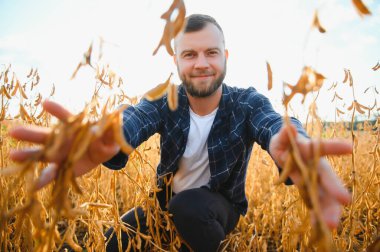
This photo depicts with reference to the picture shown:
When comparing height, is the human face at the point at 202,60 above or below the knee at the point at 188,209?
above

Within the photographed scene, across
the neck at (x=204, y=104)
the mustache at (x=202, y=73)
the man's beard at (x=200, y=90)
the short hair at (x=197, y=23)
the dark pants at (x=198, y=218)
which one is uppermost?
the short hair at (x=197, y=23)

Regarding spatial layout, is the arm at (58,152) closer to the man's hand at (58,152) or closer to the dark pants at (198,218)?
the man's hand at (58,152)

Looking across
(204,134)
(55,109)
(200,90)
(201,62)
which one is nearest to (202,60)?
(201,62)

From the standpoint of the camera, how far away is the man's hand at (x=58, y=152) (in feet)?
1.35

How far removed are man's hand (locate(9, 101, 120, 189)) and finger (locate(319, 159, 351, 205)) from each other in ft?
1.12

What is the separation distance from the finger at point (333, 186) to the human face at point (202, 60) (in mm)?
874

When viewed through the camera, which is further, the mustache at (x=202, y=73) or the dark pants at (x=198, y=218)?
the mustache at (x=202, y=73)

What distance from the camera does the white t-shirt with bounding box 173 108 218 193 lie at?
4.20ft

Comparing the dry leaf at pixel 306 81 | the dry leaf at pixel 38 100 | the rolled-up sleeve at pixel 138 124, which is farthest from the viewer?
the dry leaf at pixel 38 100

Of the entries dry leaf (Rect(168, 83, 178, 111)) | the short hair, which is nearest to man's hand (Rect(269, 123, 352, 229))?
dry leaf (Rect(168, 83, 178, 111))

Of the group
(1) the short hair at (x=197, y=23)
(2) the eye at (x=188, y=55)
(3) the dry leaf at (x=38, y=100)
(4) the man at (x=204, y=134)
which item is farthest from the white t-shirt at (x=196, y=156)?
(3) the dry leaf at (x=38, y=100)

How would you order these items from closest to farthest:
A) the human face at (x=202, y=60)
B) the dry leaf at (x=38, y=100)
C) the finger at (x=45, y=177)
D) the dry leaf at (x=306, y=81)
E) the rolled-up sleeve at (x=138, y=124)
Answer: the dry leaf at (x=306, y=81), the finger at (x=45, y=177), the rolled-up sleeve at (x=138, y=124), the dry leaf at (x=38, y=100), the human face at (x=202, y=60)

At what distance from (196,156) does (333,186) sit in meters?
0.90

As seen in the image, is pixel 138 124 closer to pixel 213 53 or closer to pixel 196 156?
pixel 196 156
